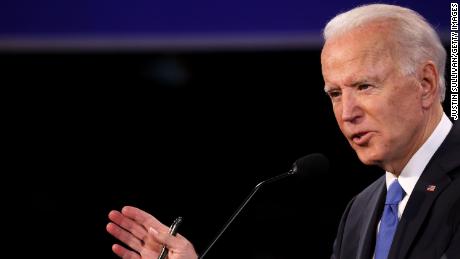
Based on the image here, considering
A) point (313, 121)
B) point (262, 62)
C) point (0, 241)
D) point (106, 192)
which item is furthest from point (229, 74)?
point (0, 241)

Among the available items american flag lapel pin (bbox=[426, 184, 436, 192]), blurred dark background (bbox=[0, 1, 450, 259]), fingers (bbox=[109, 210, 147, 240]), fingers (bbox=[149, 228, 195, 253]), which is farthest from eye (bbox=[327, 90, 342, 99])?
blurred dark background (bbox=[0, 1, 450, 259])

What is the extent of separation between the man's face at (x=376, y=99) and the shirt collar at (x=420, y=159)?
30 mm

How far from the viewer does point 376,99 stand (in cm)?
196

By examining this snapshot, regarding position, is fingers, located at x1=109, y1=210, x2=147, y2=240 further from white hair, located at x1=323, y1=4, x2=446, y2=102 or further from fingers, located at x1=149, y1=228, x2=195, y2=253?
white hair, located at x1=323, y1=4, x2=446, y2=102

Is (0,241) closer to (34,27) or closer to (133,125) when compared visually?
(133,125)

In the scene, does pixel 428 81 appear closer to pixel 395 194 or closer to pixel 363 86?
pixel 363 86

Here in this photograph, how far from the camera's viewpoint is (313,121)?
3.41 metres

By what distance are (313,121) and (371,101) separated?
4.76ft

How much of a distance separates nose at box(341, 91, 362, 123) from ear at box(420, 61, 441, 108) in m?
0.20

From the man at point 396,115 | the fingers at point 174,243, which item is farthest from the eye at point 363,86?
the fingers at point 174,243

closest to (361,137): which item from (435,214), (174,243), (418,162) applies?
(418,162)

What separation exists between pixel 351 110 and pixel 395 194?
0.30 m

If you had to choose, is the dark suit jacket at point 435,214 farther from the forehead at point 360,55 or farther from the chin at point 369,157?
the forehead at point 360,55

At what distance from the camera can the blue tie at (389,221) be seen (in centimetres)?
202
